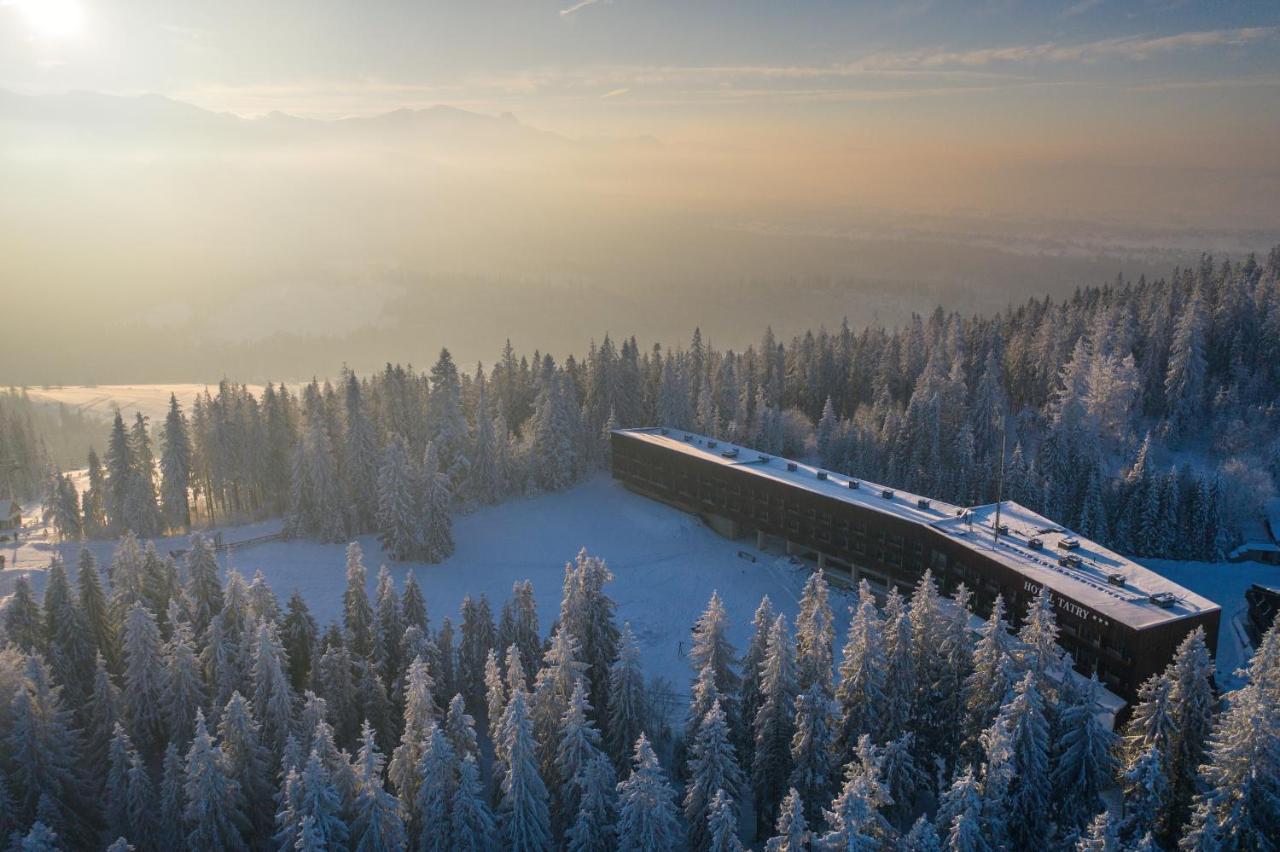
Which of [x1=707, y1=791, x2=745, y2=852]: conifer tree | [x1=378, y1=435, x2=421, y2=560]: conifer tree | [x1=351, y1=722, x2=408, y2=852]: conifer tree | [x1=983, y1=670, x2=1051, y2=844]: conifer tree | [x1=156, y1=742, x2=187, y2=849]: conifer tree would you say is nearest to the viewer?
[x1=707, y1=791, x2=745, y2=852]: conifer tree

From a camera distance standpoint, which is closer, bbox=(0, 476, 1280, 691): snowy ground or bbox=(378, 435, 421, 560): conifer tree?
bbox=(0, 476, 1280, 691): snowy ground

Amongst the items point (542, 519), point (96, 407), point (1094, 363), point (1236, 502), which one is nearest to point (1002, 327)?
point (1094, 363)

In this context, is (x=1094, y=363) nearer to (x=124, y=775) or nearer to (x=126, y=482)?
(x=124, y=775)

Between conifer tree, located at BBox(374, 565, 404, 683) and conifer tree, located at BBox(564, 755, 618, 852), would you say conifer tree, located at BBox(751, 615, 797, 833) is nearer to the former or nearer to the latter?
conifer tree, located at BBox(564, 755, 618, 852)

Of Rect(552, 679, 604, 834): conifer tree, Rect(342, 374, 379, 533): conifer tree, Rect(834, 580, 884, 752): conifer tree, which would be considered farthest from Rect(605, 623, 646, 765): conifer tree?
Rect(342, 374, 379, 533): conifer tree

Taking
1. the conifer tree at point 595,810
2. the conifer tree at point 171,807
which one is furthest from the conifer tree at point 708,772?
the conifer tree at point 171,807

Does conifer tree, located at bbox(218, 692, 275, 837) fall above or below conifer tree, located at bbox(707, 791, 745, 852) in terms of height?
below

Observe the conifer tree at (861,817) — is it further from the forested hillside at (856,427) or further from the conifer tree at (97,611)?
the forested hillside at (856,427)
